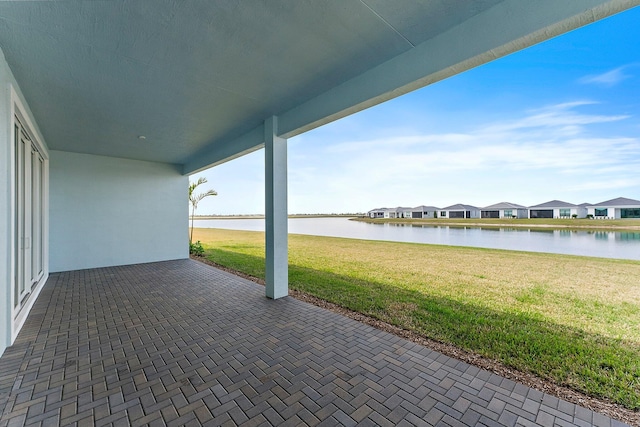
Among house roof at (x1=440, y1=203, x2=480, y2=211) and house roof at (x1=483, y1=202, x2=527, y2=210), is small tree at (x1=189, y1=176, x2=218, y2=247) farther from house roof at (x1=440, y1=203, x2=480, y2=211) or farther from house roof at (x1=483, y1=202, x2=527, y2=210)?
house roof at (x1=483, y1=202, x2=527, y2=210)

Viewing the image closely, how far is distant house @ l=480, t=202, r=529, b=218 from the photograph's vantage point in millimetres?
29547

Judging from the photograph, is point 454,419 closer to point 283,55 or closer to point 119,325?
point 283,55

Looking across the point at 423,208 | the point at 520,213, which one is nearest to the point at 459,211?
the point at 423,208

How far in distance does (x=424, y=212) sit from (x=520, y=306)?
35.6 m

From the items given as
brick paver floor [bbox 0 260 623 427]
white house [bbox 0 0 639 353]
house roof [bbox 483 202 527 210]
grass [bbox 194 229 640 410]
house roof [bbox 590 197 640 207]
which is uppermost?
white house [bbox 0 0 639 353]

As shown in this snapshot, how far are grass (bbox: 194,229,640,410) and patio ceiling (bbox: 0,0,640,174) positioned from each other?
9.87 ft

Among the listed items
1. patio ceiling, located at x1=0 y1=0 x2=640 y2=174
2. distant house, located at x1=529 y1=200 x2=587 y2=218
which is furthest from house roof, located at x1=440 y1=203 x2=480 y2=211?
patio ceiling, located at x1=0 y1=0 x2=640 y2=174

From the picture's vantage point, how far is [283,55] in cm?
279

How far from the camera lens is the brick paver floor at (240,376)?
1.87 metres

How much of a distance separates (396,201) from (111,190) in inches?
1145

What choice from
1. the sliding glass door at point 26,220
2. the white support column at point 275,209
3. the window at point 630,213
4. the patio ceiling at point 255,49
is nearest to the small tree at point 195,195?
the sliding glass door at point 26,220

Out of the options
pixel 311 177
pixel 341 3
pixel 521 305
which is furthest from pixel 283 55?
pixel 311 177

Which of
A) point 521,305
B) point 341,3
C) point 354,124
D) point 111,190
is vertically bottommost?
point 521,305

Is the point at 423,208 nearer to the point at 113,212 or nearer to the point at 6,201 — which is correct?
the point at 113,212
